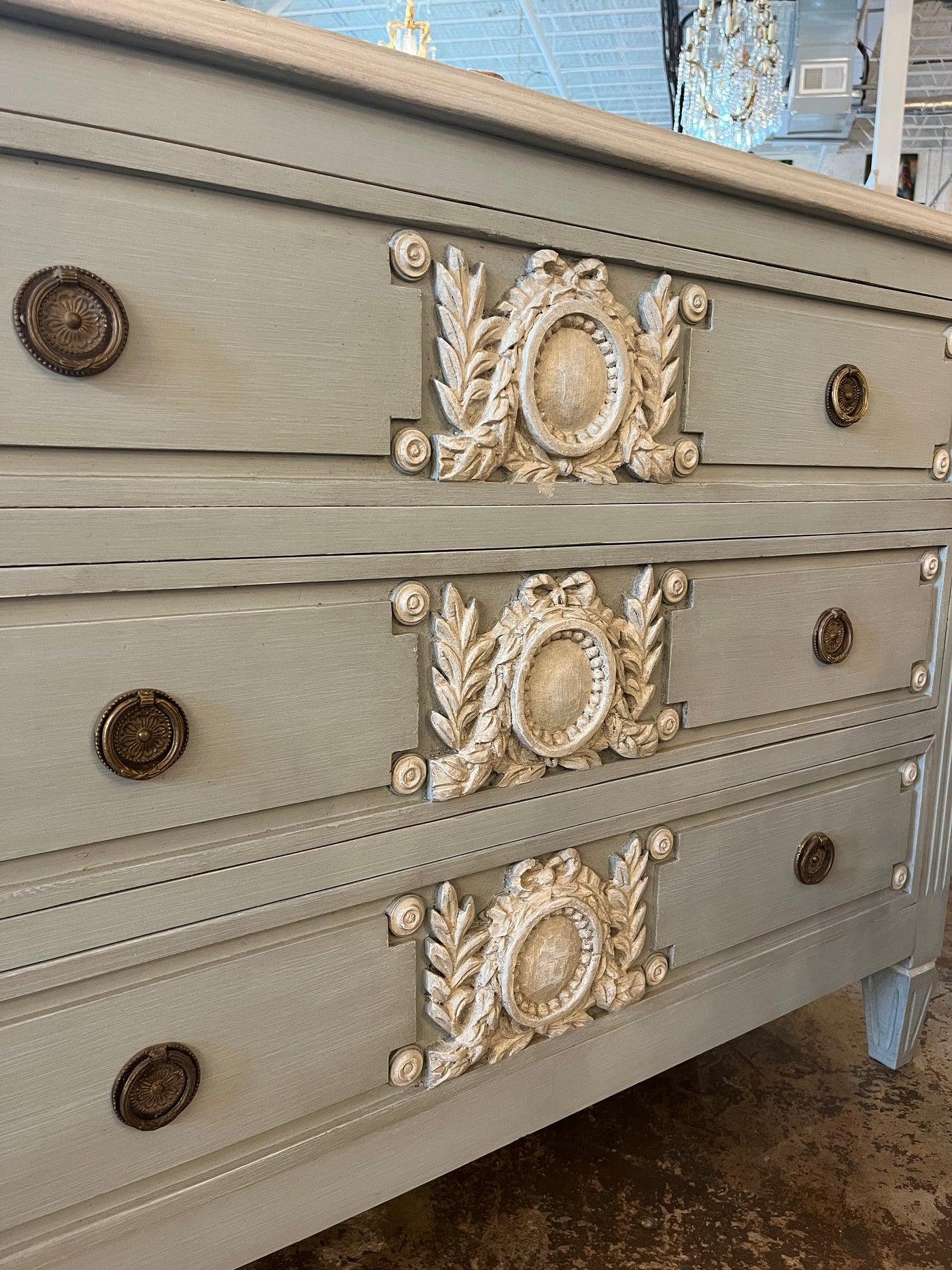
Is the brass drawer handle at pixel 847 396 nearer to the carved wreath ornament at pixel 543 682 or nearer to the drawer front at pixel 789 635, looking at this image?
the drawer front at pixel 789 635

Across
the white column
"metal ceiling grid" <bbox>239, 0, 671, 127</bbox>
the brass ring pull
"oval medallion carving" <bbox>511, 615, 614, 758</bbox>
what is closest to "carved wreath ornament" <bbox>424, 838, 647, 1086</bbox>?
"oval medallion carving" <bbox>511, 615, 614, 758</bbox>

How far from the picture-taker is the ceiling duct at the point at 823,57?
6.81ft

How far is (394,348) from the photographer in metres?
0.61

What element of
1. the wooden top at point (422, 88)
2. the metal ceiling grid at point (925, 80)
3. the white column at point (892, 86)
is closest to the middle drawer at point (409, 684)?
the wooden top at point (422, 88)

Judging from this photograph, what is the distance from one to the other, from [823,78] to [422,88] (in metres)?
2.07

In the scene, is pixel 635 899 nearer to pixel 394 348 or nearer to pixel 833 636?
pixel 833 636

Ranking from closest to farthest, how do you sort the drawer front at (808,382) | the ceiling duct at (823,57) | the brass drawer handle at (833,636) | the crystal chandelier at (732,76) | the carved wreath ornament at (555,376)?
the carved wreath ornament at (555,376) < the drawer front at (808,382) < the brass drawer handle at (833,636) < the ceiling duct at (823,57) < the crystal chandelier at (732,76)

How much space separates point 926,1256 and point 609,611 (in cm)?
73

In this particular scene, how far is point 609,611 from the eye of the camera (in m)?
0.75

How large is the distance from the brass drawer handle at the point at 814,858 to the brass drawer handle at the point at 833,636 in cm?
19

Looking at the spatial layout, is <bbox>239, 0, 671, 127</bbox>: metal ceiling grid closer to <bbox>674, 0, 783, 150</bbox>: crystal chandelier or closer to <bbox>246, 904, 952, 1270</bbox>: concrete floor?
<bbox>674, 0, 783, 150</bbox>: crystal chandelier

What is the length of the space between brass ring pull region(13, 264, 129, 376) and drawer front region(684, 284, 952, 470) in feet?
1.56

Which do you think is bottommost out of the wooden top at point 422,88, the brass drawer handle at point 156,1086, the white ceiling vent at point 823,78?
the brass drawer handle at point 156,1086

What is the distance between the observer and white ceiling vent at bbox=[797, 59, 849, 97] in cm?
210
